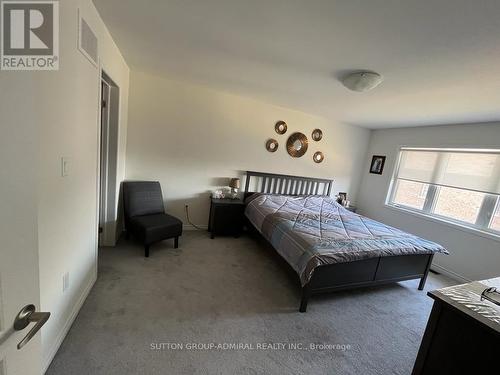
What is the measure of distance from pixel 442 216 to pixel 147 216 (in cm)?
453

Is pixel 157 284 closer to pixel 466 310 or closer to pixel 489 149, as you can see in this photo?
pixel 466 310

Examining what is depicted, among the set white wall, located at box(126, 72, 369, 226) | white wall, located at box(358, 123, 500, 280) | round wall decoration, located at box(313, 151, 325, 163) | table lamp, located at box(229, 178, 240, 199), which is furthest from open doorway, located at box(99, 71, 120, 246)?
white wall, located at box(358, 123, 500, 280)

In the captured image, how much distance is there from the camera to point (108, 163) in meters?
2.80

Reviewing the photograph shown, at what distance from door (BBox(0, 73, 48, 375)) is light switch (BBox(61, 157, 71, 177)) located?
959mm

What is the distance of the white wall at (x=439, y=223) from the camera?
305 cm

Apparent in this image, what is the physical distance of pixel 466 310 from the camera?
111 centimetres

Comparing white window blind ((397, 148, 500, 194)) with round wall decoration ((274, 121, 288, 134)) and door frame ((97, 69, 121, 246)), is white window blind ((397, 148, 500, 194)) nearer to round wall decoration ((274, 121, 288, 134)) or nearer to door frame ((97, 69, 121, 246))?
round wall decoration ((274, 121, 288, 134))

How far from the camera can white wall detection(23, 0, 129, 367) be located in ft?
4.01

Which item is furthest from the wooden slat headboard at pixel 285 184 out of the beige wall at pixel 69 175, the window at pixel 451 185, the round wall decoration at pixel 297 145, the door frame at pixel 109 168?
the beige wall at pixel 69 175

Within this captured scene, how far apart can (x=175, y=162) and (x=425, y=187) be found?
168 inches

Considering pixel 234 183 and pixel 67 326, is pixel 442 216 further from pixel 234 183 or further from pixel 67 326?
pixel 67 326

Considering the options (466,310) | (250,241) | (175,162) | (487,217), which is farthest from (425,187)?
(175,162)

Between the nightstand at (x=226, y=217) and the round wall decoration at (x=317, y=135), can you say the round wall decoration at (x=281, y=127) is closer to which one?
the round wall decoration at (x=317, y=135)

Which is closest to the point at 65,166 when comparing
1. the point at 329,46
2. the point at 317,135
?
the point at 329,46
